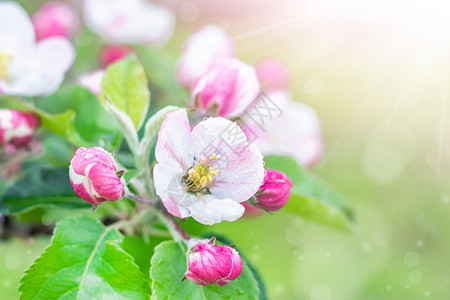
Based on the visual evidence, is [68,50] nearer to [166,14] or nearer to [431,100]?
[166,14]

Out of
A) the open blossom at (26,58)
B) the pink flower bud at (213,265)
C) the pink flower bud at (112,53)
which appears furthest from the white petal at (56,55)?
the pink flower bud at (213,265)

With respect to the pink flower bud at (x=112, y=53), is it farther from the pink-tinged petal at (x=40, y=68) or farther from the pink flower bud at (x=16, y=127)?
the pink flower bud at (x=16, y=127)

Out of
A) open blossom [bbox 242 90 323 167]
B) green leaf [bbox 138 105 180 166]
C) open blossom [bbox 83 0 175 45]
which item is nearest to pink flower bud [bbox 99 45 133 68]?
open blossom [bbox 83 0 175 45]

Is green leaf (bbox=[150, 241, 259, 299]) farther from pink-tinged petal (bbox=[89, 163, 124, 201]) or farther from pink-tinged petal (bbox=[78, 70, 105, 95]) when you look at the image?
pink-tinged petal (bbox=[78, 70, 105, 95])

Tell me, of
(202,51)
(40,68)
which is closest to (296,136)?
(202,51)

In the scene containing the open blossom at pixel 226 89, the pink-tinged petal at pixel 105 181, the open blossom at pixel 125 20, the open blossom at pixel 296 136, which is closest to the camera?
the pink-tinged petal at pixel 105 181

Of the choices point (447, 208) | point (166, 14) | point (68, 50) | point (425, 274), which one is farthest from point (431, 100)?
point (68, 50)

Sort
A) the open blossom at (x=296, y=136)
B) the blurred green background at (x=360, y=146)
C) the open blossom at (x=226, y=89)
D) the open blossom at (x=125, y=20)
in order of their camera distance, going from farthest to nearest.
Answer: the blurred green background at (x=360, y=146), the open blossom at (x=125, y=20), the open blossom at (x=296, y=136), the open blossom at (x=226, y=89)

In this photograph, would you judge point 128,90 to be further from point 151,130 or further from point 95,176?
point 95,176
